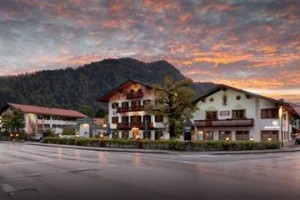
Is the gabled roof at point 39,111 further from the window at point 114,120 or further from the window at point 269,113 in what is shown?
the window at point 269,113

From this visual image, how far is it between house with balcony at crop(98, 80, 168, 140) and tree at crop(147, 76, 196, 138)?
46.0 ft

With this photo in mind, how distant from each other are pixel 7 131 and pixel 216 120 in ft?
201

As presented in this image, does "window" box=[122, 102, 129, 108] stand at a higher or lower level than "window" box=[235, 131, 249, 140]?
higher

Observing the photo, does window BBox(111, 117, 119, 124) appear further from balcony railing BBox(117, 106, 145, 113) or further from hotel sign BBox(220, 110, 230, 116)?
hotel sign BBox(220, 110, 230, 116)

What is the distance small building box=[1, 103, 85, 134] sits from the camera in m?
110

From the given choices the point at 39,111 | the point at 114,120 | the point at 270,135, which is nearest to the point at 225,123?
the point at 270,135

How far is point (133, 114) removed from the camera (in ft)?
259

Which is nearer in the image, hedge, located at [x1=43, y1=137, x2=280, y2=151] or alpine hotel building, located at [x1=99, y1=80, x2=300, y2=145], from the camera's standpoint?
hedge, located at [x1=43, y1=137, x2=280, y2=151]

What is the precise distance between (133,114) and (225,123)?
22.0m

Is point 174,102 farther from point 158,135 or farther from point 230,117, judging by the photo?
point 158,135

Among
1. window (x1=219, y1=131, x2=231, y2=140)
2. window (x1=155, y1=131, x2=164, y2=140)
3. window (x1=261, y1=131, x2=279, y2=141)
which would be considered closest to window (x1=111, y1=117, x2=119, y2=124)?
window (x1=155, y1=131, x2=164, y2=140)

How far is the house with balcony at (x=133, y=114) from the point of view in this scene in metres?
75.2

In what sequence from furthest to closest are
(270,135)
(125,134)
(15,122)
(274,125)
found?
(15,122) < (125,134) < (270,135) < (274,125)

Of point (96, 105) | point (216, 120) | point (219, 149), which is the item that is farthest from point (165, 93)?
point (96, 105)
